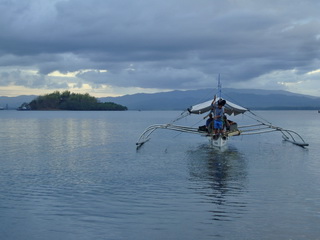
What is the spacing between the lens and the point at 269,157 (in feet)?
84.0

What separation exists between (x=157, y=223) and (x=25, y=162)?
1381cm

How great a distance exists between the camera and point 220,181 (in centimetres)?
1675

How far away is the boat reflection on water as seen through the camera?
12297 mm

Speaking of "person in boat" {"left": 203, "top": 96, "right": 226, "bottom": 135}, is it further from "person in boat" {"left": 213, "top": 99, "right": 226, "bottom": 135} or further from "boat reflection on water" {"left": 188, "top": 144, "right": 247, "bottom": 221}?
"boat reflection on water" {"left": 188, "top": 144, "right": 247, "bottom": 221}

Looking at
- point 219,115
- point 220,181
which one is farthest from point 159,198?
point 219,115

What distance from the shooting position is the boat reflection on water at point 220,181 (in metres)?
12.3

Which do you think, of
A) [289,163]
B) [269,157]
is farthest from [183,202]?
[269,157]

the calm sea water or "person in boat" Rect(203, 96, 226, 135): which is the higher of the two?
"person in boat" Rect(203, 96, 226, 135)

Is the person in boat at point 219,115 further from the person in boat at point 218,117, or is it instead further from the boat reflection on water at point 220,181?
the boat reflection on water at point 220,181

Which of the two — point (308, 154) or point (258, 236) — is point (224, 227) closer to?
point (258, 236)

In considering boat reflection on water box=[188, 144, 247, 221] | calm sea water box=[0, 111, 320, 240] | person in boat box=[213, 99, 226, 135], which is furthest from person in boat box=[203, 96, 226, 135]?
calm sea water box=[0, 111, 320, 240]

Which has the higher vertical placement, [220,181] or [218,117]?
[218,117]

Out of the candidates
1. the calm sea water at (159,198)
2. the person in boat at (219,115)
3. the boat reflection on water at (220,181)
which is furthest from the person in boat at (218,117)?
the calm sea water at (159,198)

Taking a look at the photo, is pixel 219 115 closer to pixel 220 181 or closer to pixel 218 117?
pixel 218 117
